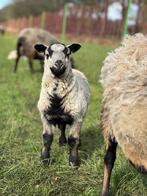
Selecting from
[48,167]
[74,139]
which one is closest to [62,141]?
[74,139]

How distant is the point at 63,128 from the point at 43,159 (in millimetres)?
924

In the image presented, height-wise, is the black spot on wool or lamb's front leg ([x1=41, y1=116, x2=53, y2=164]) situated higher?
the black spot on wool

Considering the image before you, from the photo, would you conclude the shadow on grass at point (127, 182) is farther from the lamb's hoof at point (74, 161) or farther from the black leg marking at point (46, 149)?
the black leg marking at point (46, 149)

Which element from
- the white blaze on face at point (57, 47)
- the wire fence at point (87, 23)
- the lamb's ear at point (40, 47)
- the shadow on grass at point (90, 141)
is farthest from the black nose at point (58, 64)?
the wire fence at point (87, 23)

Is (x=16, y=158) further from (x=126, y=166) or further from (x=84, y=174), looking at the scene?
(x=126, y=166)

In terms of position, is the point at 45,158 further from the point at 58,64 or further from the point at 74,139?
the point at 58,64

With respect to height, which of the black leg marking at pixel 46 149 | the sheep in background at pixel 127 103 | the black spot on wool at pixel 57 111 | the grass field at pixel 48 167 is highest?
the sheep in background at pixel 127 103

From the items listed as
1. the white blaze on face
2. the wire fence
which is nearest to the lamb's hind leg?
the white blaze on face

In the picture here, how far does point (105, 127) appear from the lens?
4.14 metres

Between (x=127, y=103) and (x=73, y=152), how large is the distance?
6.08 ft

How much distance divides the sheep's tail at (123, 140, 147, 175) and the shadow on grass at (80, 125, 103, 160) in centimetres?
196

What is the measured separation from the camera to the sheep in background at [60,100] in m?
5.15

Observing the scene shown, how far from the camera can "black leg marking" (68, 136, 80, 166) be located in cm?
504

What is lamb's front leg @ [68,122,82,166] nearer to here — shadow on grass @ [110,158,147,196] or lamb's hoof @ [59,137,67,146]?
lamb's hoof @ [59,137,67,146]
